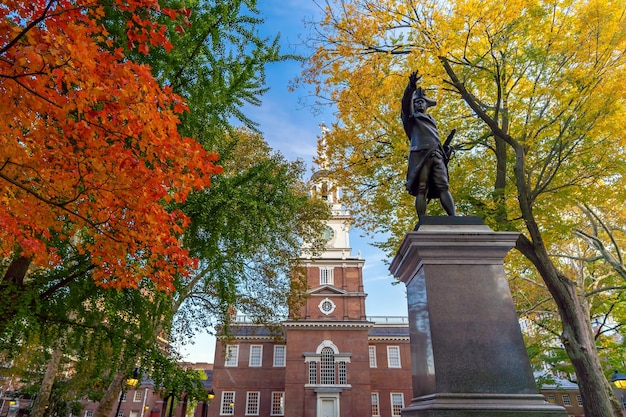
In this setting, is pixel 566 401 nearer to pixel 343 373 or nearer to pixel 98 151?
pixel 343 373

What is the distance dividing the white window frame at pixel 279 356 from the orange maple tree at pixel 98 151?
1268 inches

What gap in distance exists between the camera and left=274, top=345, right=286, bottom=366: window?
36.3 meters

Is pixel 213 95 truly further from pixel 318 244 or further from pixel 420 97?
pixel 318 244

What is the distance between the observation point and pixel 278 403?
34.5 meters

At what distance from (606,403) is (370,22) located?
11.1 metres

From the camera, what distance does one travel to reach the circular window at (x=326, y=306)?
3438cm

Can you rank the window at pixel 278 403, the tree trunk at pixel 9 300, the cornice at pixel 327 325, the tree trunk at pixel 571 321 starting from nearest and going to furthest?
the tree trunk at pixel 9 300, the tree trunk at pixel 571 321, the cornice at pixel 327 325, the window at pixel 278 403

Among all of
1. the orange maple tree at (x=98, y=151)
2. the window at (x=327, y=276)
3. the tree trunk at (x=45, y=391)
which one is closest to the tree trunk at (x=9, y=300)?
the orange maple tree at (x=98, y=151)

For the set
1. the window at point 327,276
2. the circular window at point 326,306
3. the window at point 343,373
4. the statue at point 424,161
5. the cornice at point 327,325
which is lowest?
the window at point 343,373

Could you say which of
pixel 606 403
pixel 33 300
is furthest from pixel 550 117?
pixel 33 300

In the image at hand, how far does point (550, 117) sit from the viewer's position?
10398mm

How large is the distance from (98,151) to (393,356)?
121 ft

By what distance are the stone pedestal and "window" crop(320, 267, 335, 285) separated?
31232mm

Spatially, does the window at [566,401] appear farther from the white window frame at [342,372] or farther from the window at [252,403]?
the window at [252,403]
